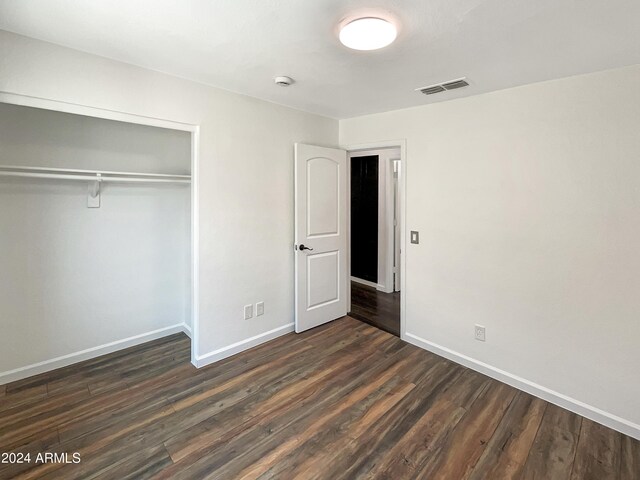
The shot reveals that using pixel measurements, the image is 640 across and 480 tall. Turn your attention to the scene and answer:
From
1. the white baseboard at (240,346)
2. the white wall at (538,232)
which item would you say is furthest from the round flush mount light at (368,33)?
the white baseboard at (240,346)

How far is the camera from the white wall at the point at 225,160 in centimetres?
190

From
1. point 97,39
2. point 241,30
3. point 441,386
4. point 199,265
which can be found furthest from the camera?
point 199,265

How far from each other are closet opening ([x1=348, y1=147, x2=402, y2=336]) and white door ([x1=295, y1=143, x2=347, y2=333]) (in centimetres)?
89

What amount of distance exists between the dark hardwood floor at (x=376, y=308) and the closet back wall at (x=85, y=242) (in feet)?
7.05

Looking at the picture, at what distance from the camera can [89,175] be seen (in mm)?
2619

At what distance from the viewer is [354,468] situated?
1.68 meters

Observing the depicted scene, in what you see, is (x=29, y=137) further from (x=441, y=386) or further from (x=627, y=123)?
(x=627, y=123)

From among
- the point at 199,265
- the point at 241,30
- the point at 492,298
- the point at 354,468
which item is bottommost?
the point at 354,468

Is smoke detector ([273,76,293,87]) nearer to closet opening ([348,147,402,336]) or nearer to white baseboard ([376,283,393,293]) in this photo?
closet opening ([348,147,402,336])


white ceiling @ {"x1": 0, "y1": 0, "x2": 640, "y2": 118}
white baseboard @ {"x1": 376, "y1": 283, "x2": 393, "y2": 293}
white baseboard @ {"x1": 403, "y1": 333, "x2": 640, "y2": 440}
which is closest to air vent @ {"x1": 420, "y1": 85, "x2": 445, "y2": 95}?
white ceiling @ {"x1": 0, "y1": 0, "x2": 640, "y2": 118}

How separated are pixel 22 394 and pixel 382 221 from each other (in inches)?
176

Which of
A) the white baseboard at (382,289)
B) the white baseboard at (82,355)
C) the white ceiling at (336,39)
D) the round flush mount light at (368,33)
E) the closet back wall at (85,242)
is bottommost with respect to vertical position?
the white baseboard at (82,355)

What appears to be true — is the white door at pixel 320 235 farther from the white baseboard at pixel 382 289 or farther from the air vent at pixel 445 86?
the white baseboard at pixel 382 289

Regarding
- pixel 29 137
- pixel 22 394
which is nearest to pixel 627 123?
pixel 29 137
